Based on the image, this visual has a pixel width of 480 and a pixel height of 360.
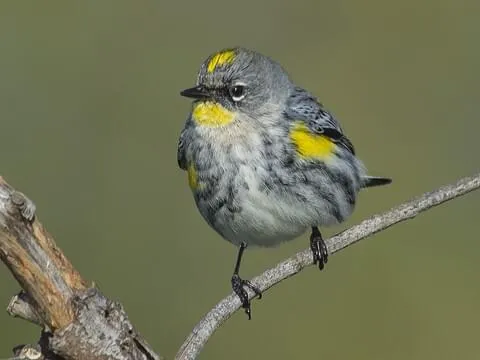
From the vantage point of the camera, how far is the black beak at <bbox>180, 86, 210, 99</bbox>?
6051mm

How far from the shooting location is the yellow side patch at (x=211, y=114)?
6109mm

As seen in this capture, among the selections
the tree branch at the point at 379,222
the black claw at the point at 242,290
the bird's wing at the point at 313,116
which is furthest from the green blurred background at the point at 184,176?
the tree branch at the point at 379,222

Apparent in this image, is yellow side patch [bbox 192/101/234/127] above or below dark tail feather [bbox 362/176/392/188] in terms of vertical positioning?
above

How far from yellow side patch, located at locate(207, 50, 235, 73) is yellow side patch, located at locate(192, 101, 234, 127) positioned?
0.71 feet

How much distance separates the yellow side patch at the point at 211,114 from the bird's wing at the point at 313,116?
0.42m

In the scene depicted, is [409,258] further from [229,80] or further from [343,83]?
[229,80]

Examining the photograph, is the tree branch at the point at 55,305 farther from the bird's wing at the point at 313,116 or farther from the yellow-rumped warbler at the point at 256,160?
the bird's wing at the point at 313,116

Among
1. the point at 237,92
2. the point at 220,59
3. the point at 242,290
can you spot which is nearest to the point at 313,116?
the point at 237,92

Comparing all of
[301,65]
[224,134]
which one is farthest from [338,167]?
[301,65]

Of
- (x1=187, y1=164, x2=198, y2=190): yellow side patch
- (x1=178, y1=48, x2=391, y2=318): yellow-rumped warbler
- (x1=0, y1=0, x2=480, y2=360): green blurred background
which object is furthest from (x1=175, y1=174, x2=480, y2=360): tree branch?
(x1=0, y1=0, x2=480, y2=360): green blurred background

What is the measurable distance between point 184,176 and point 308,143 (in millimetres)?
3205

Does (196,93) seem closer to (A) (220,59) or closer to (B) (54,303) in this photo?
(A) (220,59)

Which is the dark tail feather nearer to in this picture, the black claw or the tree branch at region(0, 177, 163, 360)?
the black claw

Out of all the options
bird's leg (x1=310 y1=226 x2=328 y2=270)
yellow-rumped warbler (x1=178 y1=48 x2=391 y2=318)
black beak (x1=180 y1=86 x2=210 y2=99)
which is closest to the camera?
bird's leg (x1=310 y1=226 x2=328 y2=270)
